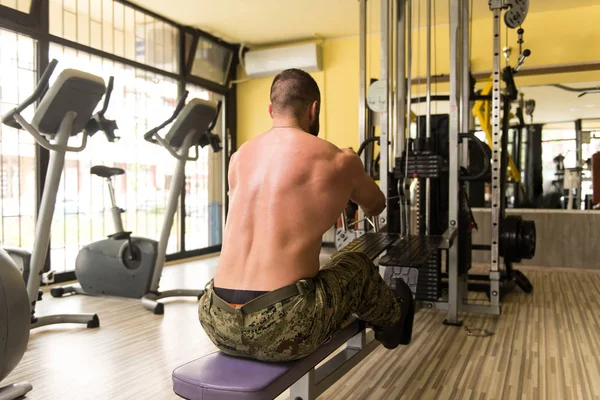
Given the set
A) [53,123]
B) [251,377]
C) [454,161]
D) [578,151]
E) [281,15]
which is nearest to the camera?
[251,377]

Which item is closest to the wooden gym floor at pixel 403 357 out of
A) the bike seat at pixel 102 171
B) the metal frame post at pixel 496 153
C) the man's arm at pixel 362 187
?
the metal frame post at pixel 496 153

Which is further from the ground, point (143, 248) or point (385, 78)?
point (385, 78)

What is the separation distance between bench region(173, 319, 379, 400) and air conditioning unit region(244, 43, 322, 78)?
546 cm

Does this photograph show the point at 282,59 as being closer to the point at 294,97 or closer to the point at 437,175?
the point at 437,175

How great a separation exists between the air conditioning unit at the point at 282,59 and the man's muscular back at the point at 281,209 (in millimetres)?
5402

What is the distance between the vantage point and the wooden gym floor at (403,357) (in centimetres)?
235

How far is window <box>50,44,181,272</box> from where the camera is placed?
5016 mm

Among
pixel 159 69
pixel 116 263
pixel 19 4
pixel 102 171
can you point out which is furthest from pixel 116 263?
pixel 159 69

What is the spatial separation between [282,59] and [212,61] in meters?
0.95

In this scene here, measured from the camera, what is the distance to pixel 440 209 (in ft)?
13.1

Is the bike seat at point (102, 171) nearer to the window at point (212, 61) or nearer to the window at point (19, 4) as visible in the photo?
the window at point (19, 4)

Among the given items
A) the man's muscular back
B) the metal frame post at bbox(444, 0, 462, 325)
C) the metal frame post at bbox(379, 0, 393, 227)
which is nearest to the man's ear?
the man's muscular back

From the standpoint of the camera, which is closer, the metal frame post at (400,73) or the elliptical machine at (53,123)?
the elliptical machine at (53,123)

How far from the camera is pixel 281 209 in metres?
1.61
